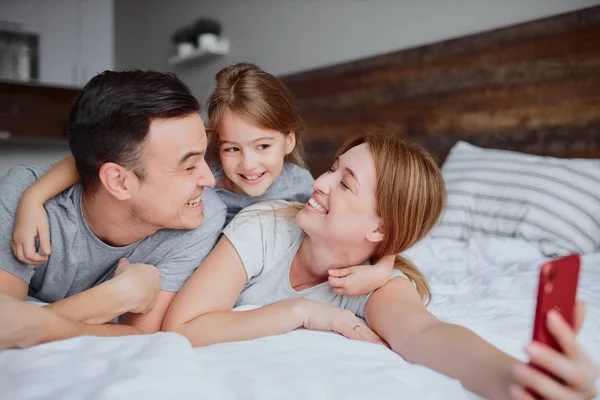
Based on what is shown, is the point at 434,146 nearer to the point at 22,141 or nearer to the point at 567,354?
the point at 567,354

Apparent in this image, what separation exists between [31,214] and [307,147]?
2173 mm

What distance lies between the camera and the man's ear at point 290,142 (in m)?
1.63

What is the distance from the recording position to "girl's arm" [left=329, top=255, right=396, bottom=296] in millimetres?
1062

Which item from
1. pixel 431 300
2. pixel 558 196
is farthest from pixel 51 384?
pixel 558 196

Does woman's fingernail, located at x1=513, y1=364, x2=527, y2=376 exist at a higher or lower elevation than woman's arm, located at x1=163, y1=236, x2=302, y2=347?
higher

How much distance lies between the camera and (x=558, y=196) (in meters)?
1.76

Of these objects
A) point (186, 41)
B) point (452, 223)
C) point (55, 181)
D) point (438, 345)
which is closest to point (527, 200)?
point (452, 223)

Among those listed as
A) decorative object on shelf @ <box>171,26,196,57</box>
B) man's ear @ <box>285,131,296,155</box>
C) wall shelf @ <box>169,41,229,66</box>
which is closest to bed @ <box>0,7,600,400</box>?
man's ear @ <box>285,131,296,155</box>

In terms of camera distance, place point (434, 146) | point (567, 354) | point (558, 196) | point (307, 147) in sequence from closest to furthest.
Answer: point (567, 354) → point (558, 196) → point (434, 146) → point (307, 147)

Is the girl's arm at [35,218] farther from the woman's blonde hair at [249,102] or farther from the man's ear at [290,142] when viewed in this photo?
the man's ear at [290,142]

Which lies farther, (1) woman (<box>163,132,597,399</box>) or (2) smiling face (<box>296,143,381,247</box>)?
(2) smiling face (<box>296,143,381,247</box>)

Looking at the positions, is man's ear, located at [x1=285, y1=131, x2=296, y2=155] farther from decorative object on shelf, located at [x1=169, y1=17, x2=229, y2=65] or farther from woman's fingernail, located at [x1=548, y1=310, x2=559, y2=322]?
decorative object on shelf, located at [x1=169, y1=17, x2=229, y2=65]

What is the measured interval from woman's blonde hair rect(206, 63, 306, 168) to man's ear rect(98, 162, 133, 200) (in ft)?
1.52

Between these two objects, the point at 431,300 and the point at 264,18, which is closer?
the point at 431,300
